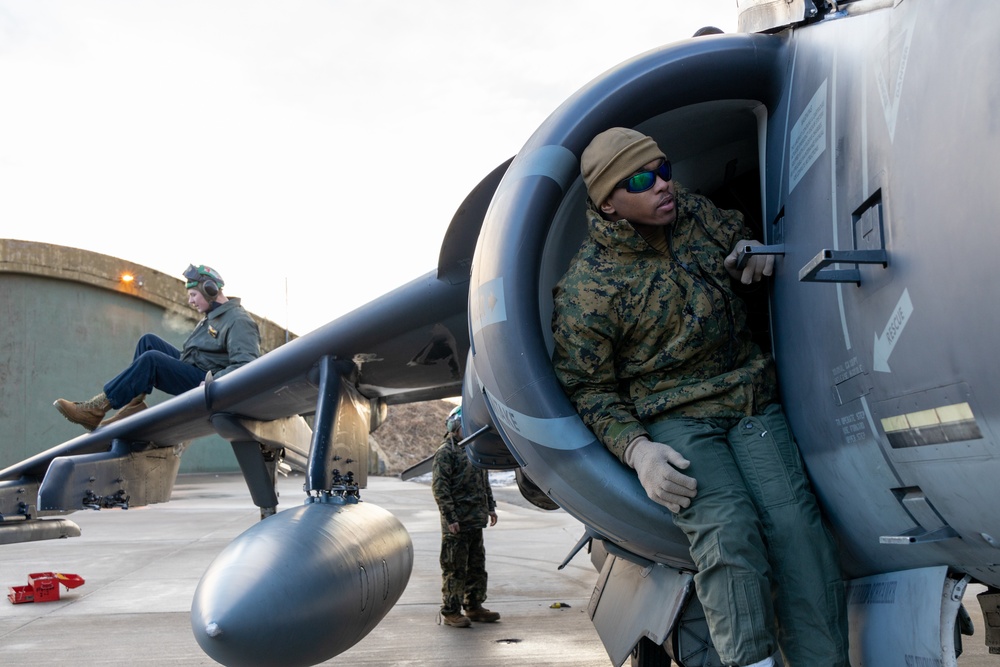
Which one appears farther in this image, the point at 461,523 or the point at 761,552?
the point at 461,523

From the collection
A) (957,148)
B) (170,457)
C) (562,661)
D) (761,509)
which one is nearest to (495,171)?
(761,509)

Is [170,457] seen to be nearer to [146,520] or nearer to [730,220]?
[730,220]

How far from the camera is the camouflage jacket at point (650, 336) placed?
2377 millimetres

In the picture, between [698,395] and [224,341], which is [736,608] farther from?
[224,341]

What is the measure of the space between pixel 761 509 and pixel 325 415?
10.3 ft

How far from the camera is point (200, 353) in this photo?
6039 mm

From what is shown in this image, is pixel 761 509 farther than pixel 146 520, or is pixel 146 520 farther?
pixel 146 520

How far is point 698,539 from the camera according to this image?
2133 millimetres

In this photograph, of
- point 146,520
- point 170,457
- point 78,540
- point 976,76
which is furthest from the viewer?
point 146,520

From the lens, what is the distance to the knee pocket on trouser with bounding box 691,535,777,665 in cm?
199

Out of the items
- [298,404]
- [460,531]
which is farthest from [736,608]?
[460,531]

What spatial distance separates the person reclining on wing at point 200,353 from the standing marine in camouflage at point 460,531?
172cm

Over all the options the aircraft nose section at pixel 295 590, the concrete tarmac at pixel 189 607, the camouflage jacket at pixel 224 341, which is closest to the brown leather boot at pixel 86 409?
the camouflage jacket at pixel 224 341

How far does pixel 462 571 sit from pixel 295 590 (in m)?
3.17
